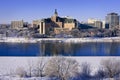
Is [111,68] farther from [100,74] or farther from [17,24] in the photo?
[17,24]

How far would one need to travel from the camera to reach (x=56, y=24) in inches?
2004

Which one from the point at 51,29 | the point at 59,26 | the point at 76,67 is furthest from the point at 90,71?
the point at 59,26

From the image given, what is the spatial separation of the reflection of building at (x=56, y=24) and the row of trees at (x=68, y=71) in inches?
1422

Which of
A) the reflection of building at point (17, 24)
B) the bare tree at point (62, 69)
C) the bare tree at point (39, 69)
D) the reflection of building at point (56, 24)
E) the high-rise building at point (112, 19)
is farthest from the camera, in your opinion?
the high-rise building at point (112, 19)

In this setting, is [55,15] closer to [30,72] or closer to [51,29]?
[51,29]

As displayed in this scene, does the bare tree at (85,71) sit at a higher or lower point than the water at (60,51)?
higher

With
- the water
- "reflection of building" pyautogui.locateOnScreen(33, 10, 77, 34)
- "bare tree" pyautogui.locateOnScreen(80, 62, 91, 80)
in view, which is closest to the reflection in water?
the water

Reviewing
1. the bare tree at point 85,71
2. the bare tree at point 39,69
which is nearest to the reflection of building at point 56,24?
the bare tree at point 39,69

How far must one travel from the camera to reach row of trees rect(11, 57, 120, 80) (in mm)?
7613

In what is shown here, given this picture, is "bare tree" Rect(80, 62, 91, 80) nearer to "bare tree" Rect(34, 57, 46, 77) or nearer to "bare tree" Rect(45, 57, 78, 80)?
"bare tree" Rect(45, 57, 78, 80)

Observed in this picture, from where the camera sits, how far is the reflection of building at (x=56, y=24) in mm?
45969

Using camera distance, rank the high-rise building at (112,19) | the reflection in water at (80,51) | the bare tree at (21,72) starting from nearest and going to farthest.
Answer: the bare tree at (21,72), the reflection in water at (80,51), the high-rise building at (112,19)

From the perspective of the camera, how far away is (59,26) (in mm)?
50688

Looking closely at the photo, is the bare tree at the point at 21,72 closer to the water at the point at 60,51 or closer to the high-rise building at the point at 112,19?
the water at the point at 60,51
